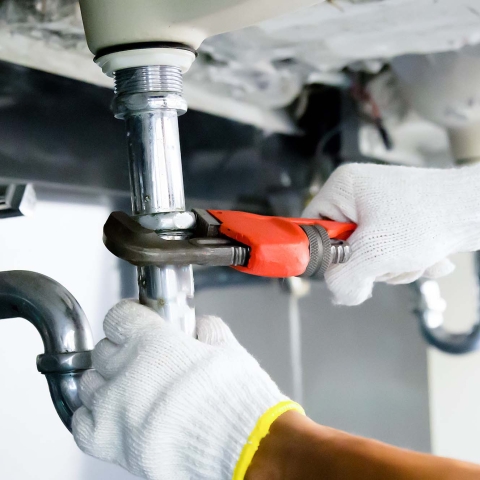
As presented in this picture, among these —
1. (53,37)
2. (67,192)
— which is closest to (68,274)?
(67,192)

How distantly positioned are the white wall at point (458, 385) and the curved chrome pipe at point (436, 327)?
5.7 inches

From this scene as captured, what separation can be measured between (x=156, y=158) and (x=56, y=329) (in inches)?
5.2

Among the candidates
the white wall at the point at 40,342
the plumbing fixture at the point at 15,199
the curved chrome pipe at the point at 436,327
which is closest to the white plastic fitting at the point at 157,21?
the plumbing fixture at the point at 15,199

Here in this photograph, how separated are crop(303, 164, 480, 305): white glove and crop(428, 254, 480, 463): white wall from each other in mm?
1013

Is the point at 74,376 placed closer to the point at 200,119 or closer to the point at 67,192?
the point at 67,192

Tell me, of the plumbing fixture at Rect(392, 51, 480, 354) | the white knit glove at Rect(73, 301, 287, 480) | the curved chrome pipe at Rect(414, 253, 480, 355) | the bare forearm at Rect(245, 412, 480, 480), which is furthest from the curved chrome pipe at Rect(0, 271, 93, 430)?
→ the curved chrome pipe at Rect(414, 253, 480, 355)

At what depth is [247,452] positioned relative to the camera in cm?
31

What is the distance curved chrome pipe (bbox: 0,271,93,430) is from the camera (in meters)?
A: 0.39

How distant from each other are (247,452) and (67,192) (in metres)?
0.39

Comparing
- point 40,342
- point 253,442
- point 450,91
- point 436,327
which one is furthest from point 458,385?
point 253,442

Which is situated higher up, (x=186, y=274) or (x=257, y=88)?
(x=257, y=88)

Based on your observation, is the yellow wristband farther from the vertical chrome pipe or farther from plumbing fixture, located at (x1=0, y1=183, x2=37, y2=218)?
plumbing fixture, located at (x1=0, y1=183, x2=37, y2=218)

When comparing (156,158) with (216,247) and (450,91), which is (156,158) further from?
(450,91)

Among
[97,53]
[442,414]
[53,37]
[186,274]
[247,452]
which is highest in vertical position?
[53,37]
